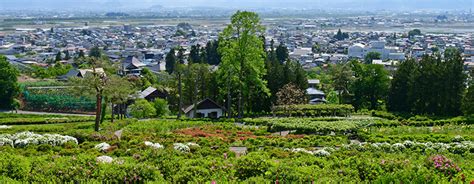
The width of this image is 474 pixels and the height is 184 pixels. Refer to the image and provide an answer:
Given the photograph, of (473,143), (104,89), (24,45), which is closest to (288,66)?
(104,89)

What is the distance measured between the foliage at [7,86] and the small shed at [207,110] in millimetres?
15963

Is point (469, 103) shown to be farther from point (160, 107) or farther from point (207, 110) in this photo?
point (160, 107)

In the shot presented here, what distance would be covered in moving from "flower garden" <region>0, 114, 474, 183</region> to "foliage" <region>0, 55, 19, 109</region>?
606 centimetres

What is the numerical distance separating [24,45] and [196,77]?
112 m

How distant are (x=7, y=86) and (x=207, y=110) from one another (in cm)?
1758

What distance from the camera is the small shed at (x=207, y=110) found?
131 ft

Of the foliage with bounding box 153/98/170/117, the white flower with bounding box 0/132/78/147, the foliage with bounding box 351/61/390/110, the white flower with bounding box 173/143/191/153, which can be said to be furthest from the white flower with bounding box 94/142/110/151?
the foliage with bounding box 351/61/390/110

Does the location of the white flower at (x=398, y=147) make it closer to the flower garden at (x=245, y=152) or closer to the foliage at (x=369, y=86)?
the flower garden at (x=245, y=152)

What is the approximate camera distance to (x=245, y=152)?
69.1 feet

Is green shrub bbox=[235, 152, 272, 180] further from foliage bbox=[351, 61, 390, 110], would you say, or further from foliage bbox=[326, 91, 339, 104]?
foliage bbox=[326, 91, 339, 104]

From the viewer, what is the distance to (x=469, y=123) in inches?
1278

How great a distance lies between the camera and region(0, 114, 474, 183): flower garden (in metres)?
12.6

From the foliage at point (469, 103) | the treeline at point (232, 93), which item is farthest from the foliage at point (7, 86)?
the foliage at point (469, 103)

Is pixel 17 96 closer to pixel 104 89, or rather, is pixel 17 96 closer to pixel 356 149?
pixel 104 89
